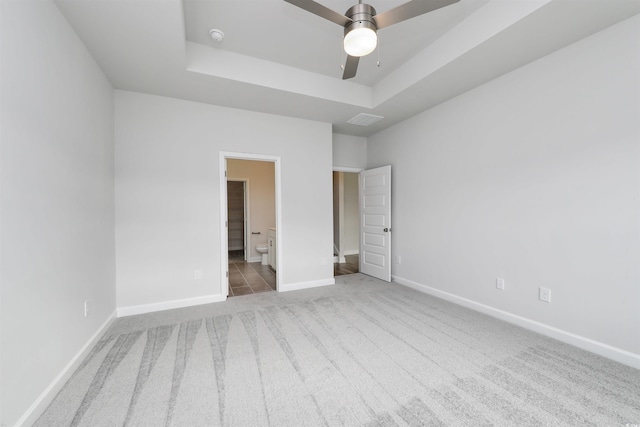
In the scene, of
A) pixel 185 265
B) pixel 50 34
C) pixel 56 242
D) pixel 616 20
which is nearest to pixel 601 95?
pixel 616 20

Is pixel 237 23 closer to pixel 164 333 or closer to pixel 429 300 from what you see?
pixel 164 333

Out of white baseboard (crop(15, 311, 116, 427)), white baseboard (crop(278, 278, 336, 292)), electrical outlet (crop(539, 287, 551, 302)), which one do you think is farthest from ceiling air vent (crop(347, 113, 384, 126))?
white baseboard (crop(15, 311, 116, 427))

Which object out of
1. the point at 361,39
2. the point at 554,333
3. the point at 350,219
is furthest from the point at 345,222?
the point at 361,39

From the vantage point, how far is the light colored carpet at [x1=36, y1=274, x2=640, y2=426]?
150 centimetres

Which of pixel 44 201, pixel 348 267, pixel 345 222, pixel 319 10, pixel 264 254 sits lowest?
pixel 348 267

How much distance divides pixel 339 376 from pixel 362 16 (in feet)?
8.16

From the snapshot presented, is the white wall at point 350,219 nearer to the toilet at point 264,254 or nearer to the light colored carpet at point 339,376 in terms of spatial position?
the toilet at point 264,254

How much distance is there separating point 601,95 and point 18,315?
14.1ft

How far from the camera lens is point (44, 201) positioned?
5.39 feet

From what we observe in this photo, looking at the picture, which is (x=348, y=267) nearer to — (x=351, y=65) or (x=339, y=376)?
(x=339, y=376)

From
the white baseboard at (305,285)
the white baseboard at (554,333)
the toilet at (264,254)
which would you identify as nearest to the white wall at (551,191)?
the white baseboard at (554,333)

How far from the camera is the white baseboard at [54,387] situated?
1.42 metres

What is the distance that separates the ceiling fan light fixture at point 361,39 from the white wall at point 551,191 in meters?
1.95

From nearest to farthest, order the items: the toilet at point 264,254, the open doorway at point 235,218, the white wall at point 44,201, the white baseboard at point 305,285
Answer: the white wall at point 44,201
the white baseboard at point 305,285
the toilet at point 264,254
the open doorway at point 235,218
